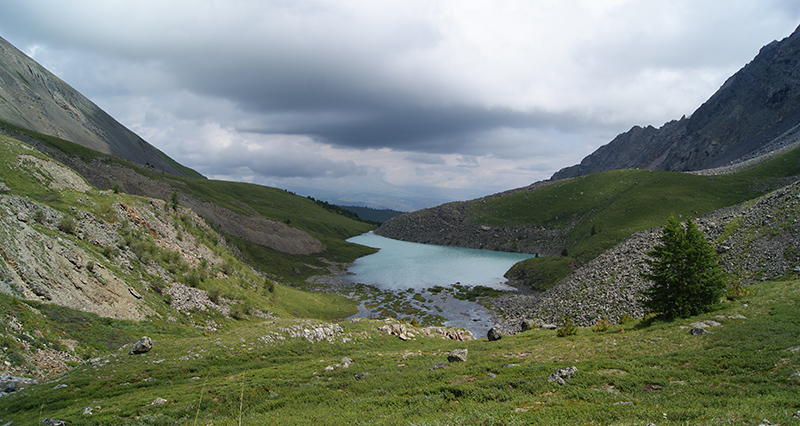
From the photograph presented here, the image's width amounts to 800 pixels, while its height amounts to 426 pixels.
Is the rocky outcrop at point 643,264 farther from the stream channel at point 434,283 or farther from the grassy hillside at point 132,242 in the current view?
the grassy hillside at point 132,242

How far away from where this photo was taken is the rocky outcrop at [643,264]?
3425 centimetres

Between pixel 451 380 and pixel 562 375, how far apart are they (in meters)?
5.27

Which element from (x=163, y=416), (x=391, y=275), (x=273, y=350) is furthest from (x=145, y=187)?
(x=163, y=416)

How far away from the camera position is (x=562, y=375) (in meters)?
15.6

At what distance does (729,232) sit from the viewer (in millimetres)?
43625

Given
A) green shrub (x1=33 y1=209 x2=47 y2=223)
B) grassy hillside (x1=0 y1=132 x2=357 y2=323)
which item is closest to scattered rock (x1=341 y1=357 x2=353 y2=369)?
grassy hillside (x1=0 y1=132 x2=357 y2=323)

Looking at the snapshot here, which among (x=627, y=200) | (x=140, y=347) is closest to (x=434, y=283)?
(x=140, y=347)

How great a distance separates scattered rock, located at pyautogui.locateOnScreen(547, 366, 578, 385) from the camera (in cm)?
1508

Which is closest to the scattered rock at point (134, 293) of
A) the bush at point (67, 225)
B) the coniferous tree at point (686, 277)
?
the bush at point (67, 225)

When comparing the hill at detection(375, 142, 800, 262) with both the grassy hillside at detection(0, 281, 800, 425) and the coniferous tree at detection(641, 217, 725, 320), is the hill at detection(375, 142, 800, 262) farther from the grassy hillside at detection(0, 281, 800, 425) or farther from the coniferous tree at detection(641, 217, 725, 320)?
the grassy hillside at detection(0, 281, 800, 425)

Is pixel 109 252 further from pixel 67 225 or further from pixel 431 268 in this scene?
pixel 431 268

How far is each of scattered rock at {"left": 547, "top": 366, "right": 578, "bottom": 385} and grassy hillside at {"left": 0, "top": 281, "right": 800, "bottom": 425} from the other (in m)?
0.24

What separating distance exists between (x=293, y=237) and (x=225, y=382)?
98975 mm

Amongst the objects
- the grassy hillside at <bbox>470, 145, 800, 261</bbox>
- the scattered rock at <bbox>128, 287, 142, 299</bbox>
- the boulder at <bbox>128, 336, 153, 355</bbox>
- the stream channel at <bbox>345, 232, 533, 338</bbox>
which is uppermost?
the grassy hillside at <bbox>470, 145, 800, 261</bbox>
